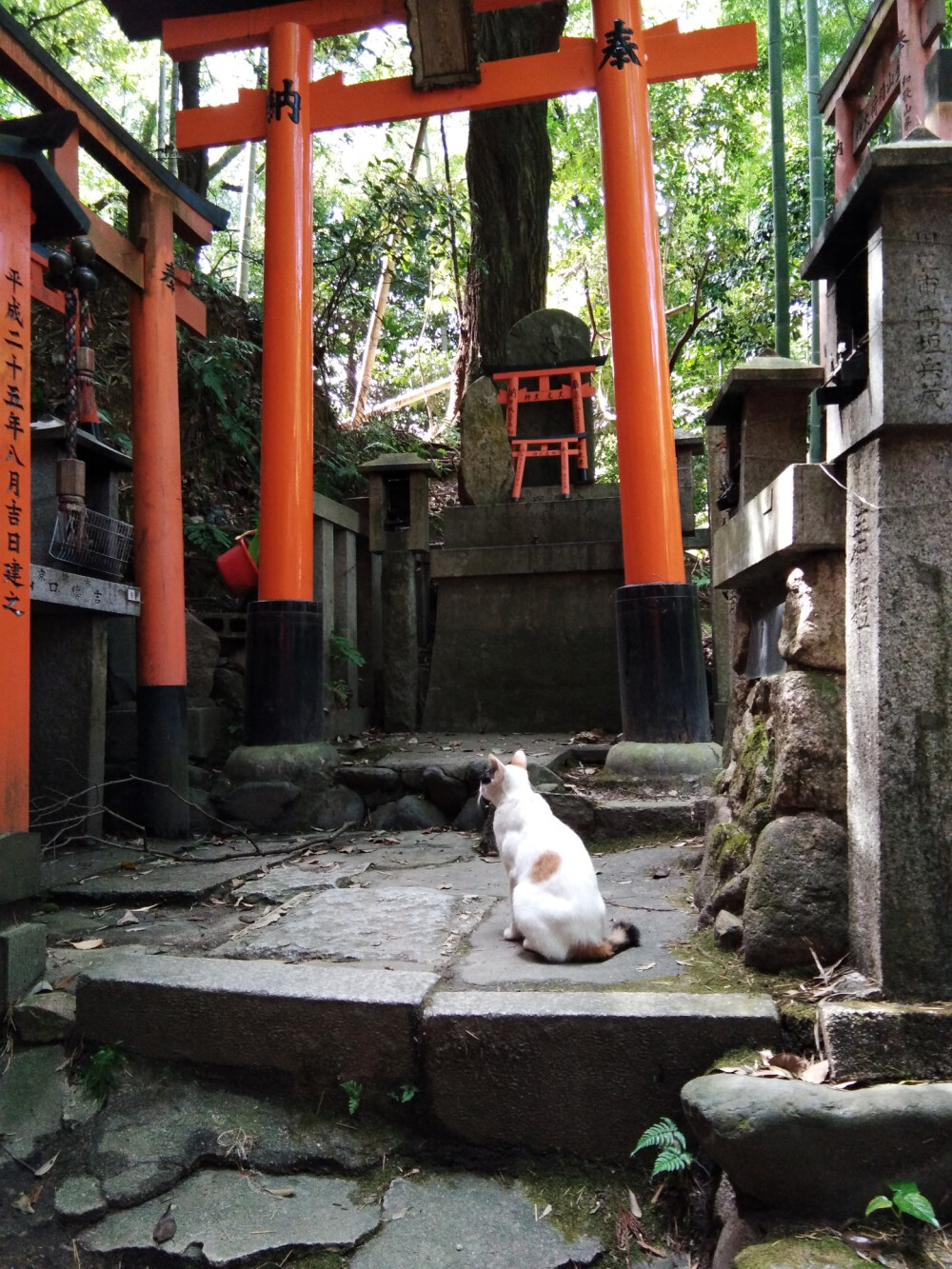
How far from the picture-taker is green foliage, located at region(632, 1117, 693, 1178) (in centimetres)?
243

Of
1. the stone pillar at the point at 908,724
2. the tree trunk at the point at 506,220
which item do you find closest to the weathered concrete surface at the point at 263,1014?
the stone pillar at the point at 908,724

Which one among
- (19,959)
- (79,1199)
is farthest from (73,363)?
(79,1199)

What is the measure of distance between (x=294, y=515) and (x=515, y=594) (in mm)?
2385

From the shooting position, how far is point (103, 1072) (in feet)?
9.95

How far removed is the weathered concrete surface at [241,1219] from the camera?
2.46m

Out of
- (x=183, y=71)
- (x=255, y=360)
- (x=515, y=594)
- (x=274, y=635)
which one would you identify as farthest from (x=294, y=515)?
(x=183, y=71)

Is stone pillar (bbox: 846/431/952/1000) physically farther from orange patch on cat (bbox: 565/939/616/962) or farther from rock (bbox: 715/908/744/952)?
orange patch on cat (bbox: 565/939/616/962)

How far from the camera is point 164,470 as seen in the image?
619 cm

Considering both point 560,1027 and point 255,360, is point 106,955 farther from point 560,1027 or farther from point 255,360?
point 255,360

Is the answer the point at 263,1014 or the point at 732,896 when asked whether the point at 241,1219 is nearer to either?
the point at 263,1014

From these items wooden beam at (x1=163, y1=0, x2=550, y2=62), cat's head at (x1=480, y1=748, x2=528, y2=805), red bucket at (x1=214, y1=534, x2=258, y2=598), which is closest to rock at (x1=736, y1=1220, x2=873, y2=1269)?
cat's head at (x1=480, y1=748, x2=528, y2=805)

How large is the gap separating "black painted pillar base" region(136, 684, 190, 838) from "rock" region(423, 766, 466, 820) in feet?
5.19

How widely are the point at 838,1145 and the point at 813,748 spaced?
3.51 ft

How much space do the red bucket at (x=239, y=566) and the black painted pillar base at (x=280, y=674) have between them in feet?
3.96
